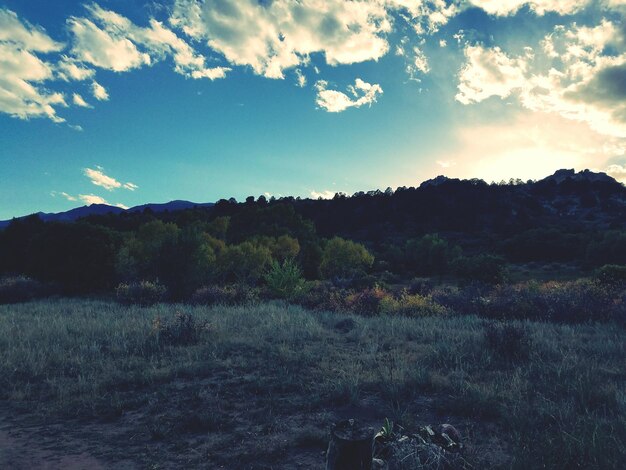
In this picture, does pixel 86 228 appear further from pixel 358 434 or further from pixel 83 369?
pixel 358 434

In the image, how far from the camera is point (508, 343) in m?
8.09

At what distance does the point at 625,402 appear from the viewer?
16.8 ft

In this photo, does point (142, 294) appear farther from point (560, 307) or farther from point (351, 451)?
point (351, 451)

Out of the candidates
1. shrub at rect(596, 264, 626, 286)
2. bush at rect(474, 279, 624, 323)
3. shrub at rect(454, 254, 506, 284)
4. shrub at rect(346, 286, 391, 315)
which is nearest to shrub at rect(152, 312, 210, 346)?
shrub at rect(346, 286, 391, 315)

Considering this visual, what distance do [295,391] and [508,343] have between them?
4742mm

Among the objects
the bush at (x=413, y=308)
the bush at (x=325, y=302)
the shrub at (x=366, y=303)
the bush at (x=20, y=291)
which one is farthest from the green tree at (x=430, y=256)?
the bush at (x=20, y=291)

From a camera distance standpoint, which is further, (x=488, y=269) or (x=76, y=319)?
(x=488, y=269)

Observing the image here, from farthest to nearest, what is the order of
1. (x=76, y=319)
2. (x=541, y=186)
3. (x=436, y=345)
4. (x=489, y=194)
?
(x=541, y=186)
(x=489, y=194)
(x=76, y=319)
(x=436, y=345)

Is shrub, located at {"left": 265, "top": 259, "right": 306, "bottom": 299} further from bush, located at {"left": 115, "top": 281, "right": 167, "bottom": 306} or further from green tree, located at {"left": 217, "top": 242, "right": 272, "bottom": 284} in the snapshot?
green tree, located at {"left": 217, "top": 242, "right": 272, "bottom": 284}

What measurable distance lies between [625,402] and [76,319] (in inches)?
534

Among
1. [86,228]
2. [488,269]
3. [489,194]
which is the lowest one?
[488,269]

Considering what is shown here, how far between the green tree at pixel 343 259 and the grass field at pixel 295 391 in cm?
3389

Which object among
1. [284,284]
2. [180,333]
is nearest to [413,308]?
[284,284]

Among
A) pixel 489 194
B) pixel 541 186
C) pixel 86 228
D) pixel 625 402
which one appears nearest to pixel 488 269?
pixel 625 402
